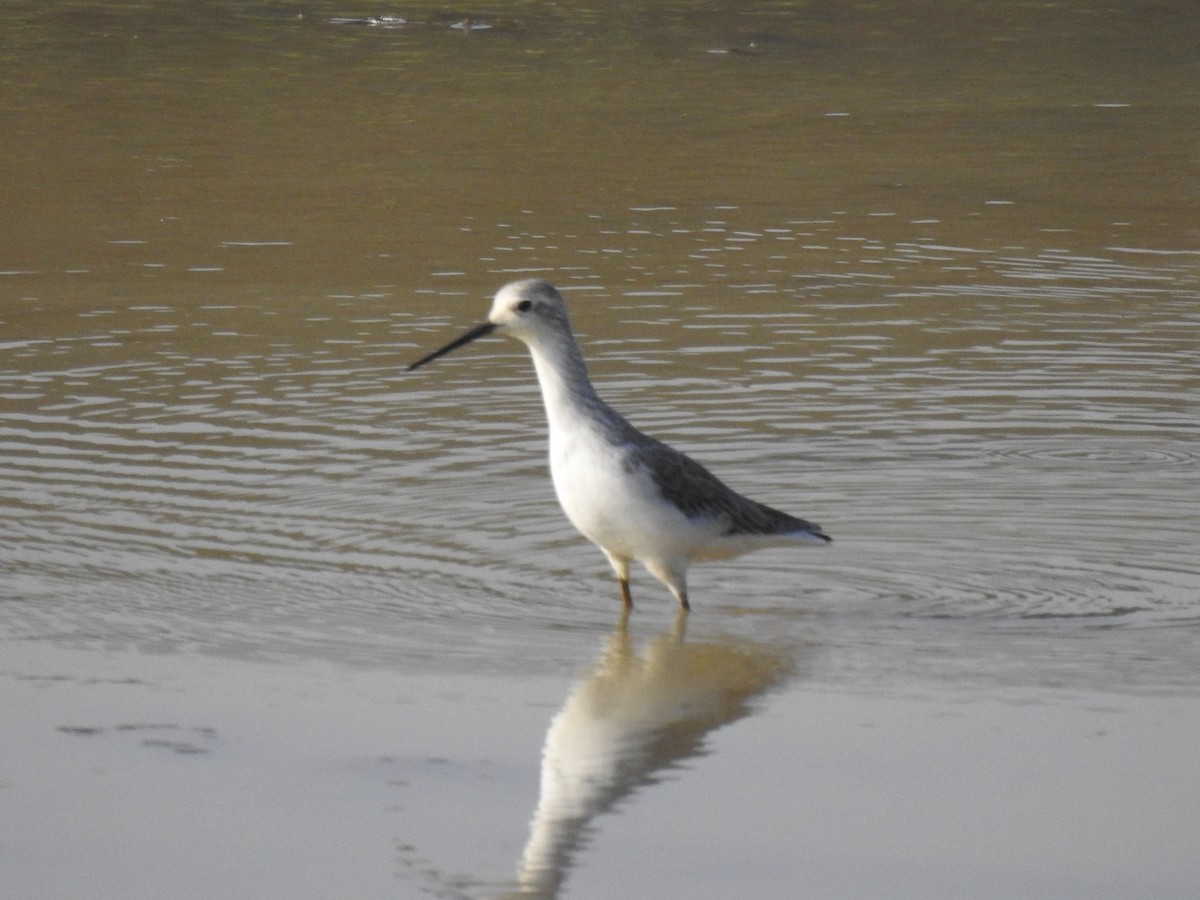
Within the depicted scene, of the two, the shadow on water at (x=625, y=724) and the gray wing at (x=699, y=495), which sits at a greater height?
the gray wing at (x=699, y=495)

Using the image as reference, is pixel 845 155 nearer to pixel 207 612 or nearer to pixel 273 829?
pixel 207 612

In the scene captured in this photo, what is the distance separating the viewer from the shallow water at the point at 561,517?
544cm

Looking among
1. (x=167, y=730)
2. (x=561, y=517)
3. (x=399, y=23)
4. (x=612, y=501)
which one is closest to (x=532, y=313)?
(x=612, y=501)

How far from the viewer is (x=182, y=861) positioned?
16.9 feet

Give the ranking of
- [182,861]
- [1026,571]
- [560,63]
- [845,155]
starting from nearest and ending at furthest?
1. [182,861]
2. [1026,571]
3. [845,155]
4. [560,63]

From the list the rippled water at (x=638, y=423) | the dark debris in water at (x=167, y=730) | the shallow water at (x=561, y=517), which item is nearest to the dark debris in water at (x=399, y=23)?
the shallow water at (x=561, y=517)

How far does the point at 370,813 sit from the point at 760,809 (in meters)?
1.02

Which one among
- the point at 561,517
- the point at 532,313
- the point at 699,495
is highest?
the point at 532,313

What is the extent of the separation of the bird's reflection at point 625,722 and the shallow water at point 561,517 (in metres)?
0.02

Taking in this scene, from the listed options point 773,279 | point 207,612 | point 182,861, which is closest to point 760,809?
point 182,861

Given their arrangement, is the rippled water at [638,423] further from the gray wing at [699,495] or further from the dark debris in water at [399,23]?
the dark debris in water at [399,23]

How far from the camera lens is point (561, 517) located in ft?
28.0

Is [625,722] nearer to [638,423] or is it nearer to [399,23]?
[638,423]

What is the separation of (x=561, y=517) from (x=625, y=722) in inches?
91.6
